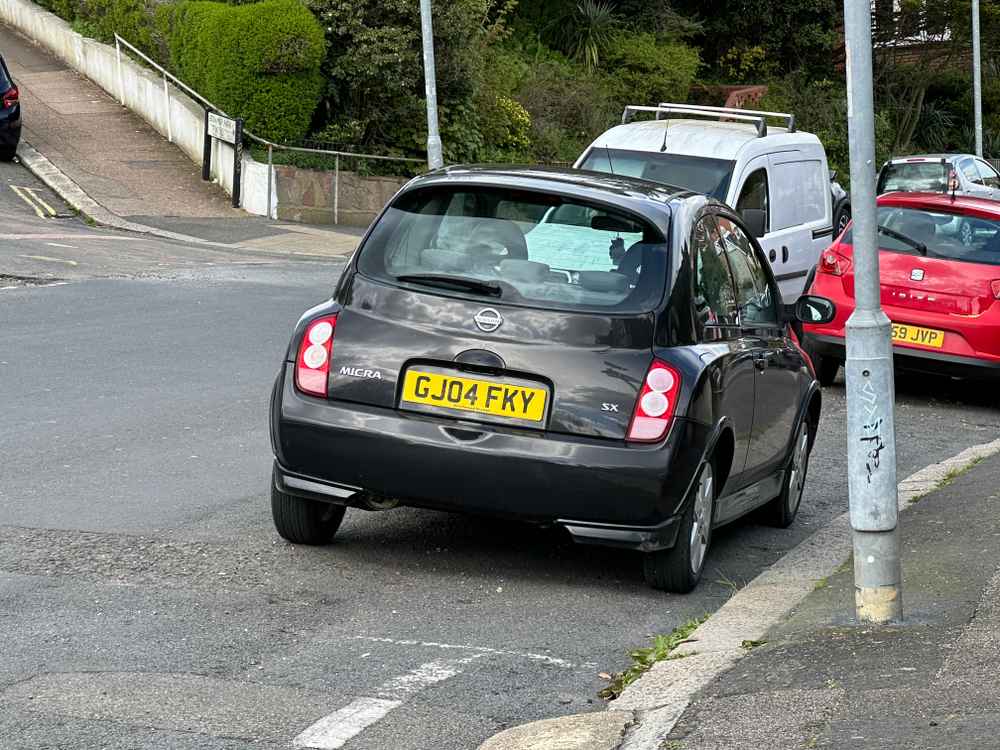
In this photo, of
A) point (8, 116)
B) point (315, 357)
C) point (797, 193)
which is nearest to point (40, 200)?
point (8, 116)

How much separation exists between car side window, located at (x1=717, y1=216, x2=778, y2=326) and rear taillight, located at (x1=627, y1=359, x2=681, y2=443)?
122 centimetres

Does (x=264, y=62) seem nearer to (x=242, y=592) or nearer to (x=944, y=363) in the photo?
(x=944, y=363)

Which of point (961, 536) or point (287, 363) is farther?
point (961, 536)

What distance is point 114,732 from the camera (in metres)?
4.79

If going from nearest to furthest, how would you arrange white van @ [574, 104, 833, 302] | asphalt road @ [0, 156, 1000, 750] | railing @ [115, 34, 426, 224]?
asphalt road @ [0, 156, 1000, 750], white van @ [574, 104, 833, 302], railing @ [115, 34, 426, 224]

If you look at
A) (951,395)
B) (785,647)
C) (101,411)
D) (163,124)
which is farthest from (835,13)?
Answer: (785,647)

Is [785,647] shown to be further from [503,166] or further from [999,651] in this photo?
[503,166]

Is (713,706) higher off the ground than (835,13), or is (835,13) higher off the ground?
(835,13)

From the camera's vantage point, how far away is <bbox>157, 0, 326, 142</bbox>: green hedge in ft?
86.4

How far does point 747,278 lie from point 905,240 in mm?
5585

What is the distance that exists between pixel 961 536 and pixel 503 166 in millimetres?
2616

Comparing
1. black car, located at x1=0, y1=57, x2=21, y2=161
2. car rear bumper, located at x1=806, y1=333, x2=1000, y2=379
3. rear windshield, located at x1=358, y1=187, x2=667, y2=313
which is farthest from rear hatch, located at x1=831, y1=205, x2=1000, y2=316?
black car, located at x1=0, y1=57, x2=21, y2=161

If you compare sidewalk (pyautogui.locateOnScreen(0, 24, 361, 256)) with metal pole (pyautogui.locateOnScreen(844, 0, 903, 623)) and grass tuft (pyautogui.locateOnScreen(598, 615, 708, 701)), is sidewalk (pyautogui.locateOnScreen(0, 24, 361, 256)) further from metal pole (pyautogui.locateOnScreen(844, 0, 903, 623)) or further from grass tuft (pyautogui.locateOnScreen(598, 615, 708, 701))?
metal pole (pyautogui.locateOnScreen(844, 0, 903, 623))

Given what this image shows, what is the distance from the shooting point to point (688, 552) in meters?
6.77
